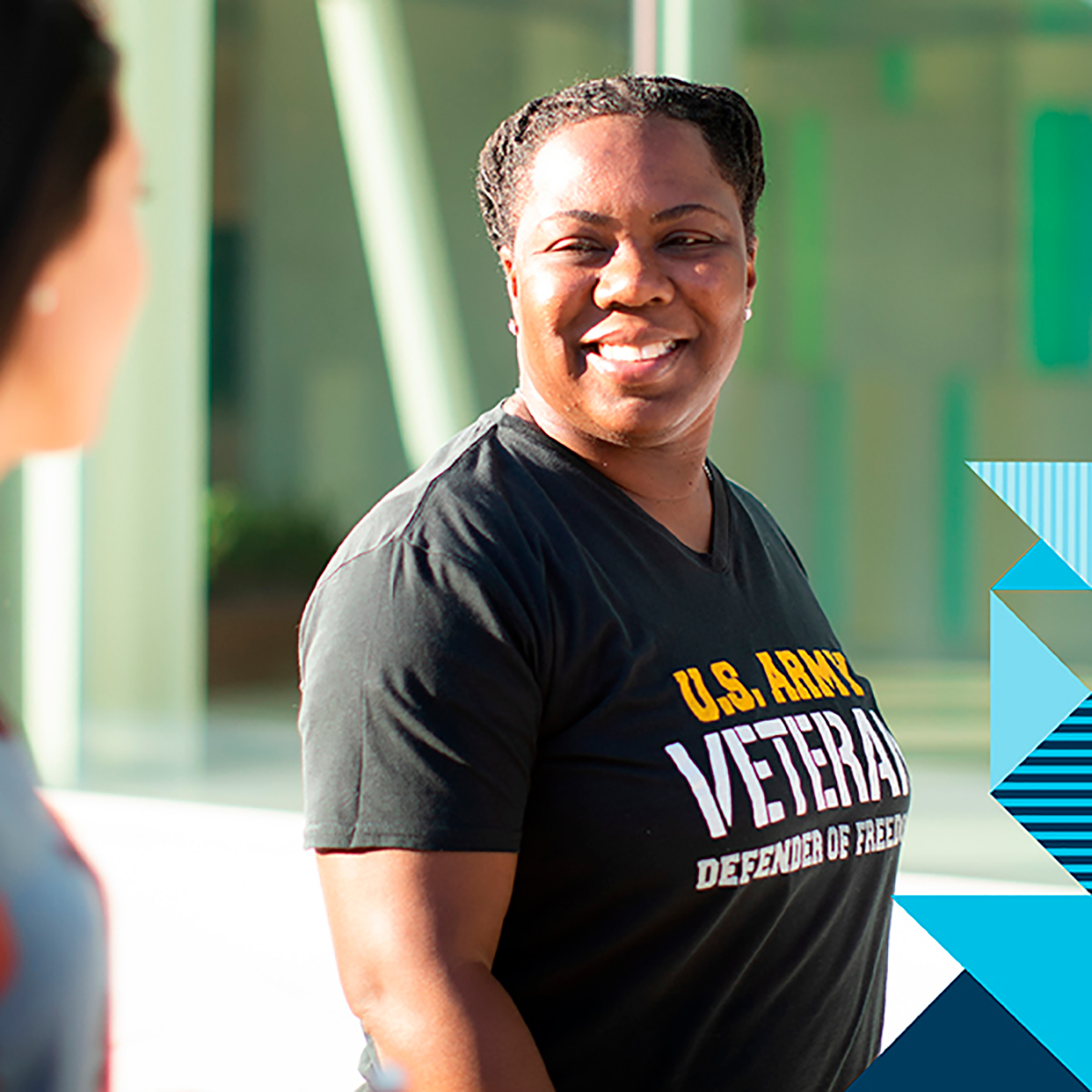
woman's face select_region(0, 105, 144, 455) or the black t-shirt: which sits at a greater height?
woman's face select_region(0, 105, 144, 455)

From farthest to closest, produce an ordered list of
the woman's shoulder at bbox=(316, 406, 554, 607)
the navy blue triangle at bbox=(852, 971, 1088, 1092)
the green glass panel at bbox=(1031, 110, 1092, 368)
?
the green glass panel at bbox=(1031, 110, 1092, 368)
the woman's shoulder at bbox=(316, 406, 554, 607)
the navy blue triangle at bbox=(852, 971, 1088, 1092)

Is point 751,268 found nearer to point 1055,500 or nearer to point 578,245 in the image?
point 578,245

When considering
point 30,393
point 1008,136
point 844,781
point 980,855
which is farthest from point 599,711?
point 1008,136

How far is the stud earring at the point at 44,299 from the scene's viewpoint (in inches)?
23.0

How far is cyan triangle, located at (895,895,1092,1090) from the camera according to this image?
1263 mm

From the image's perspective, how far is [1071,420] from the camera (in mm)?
5109

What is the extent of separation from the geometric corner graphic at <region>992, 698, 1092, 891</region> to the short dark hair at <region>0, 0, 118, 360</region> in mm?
1037

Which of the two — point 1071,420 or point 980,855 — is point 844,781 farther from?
point 1071,420

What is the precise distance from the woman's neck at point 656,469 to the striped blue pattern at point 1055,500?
1.03 feet

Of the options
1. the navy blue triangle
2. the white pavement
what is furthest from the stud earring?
the white pavement

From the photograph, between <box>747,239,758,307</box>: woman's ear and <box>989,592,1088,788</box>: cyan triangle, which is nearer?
<box>989,592,1088,788</box>: cyan triangle

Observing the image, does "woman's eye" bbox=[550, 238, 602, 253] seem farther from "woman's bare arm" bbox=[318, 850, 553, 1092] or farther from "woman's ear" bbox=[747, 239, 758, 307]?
"woman's bare arm" bbox=[318, 850, 553, 1092]

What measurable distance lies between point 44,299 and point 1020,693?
1094 millimetres

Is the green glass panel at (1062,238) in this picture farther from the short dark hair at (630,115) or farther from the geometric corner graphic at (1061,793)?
the geometric corner graphic at (1061,793)
